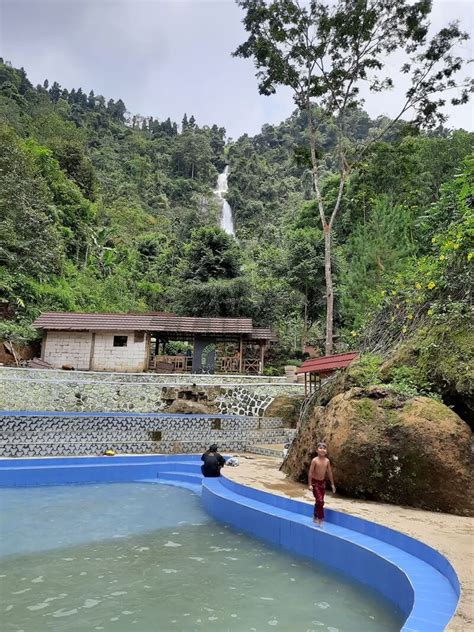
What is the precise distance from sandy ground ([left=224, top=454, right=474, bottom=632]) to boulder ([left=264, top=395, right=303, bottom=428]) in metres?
8.67

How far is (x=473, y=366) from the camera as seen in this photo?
6820 millimetres

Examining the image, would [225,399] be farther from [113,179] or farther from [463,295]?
[113,179]

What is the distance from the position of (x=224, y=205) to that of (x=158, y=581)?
54.1 meters

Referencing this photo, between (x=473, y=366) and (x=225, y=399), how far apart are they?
13.0 m

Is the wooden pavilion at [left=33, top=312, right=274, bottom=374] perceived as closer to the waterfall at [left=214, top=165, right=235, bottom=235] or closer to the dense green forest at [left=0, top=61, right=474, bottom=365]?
the dense green forest at [left=0, top=61, right=474, bottom=365]

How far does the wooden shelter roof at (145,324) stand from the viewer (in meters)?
20.7

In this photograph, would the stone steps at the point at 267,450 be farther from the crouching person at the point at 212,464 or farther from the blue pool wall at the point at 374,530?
the blue pool wall at the point at 374,530

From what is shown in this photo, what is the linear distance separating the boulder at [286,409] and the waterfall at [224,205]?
33654 mm

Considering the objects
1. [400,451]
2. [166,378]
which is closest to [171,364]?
[166,378]

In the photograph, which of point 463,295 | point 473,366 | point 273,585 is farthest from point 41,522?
point 463,295

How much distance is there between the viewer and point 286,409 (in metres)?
18.1

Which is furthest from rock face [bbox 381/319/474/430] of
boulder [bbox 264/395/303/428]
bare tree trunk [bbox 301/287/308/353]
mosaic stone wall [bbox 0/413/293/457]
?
bare tree trunk [bbox 301/287/308/353]

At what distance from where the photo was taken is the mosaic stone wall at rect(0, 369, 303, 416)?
16.3 meters

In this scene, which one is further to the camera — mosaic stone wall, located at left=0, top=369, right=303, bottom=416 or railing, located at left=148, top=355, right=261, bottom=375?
railing, located at left=148, top=355, right=261, bottom=375
